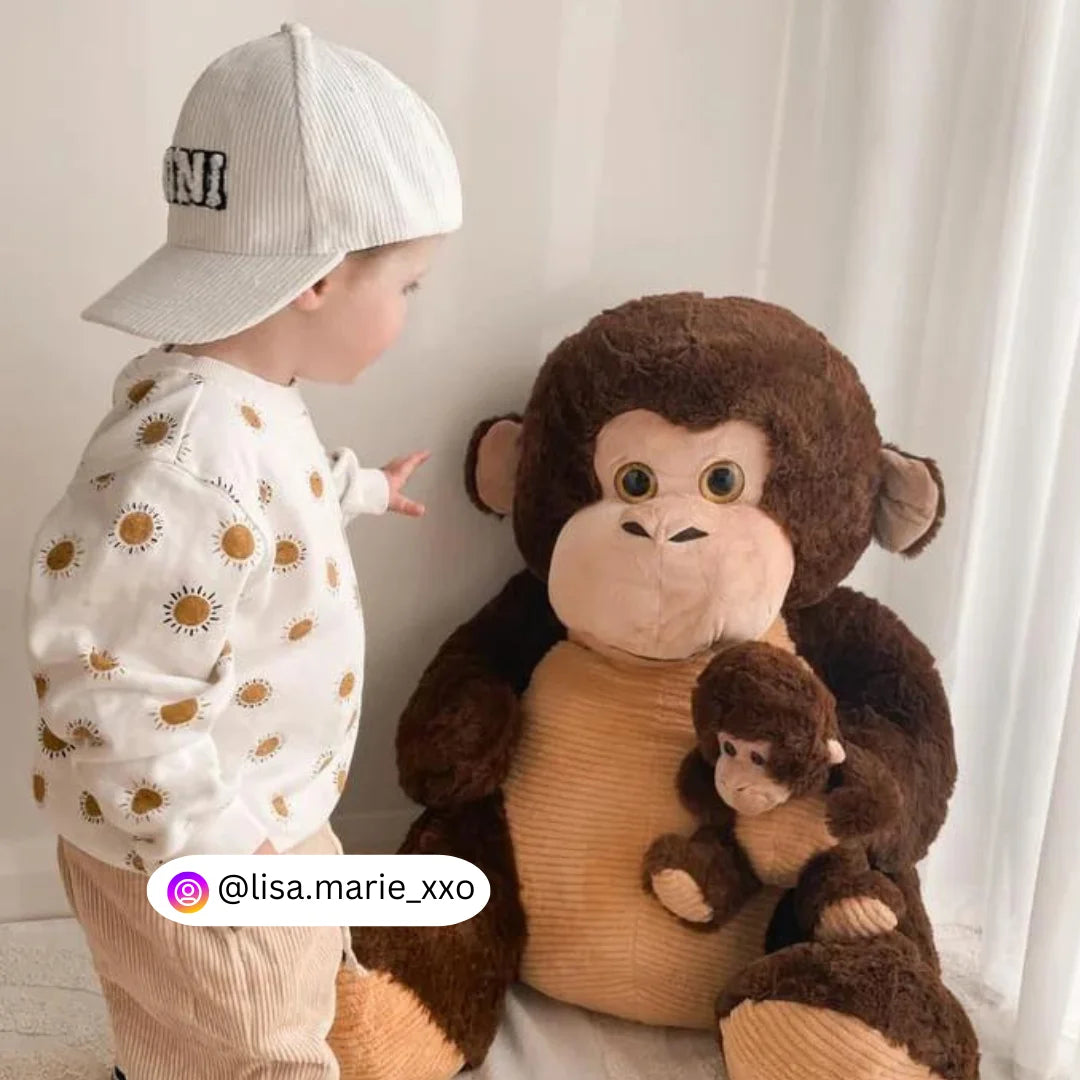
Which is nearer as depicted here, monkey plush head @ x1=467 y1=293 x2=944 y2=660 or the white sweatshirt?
the white sweatshirt

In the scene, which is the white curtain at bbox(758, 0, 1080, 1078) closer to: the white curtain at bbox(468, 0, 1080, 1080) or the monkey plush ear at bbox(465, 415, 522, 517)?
the white curtain at bbox(468, 0, 1080, 1080)

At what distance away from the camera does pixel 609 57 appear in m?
1.29

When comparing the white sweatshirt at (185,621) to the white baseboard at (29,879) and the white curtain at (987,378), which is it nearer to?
the white baseboard at (29,879)

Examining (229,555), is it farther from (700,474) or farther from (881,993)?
(881,993)

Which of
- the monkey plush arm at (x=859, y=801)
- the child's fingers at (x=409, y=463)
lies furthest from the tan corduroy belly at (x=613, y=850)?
the child's fingers at (x=409, y=463)

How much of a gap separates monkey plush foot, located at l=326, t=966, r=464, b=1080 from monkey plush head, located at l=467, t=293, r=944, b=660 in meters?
0.34

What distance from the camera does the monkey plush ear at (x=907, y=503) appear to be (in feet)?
4.10

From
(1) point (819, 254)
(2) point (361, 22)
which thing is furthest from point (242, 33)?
(1) point (819, 254)

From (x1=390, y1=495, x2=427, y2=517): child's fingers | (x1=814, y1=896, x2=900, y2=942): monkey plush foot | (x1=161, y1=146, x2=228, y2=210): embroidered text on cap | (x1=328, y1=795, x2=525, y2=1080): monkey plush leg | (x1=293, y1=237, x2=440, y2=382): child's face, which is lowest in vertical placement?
(x1=328, y1=795, x2=525, y2=1080): monkey plush leg

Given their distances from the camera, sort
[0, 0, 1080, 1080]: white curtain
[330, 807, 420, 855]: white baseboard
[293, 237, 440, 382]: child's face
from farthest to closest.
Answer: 1. [330, 807, 420, 855]: white baseboard
2. [0, 0, 1080, 1080]: white curtain
3. [293, 237, 440, 382]: child's face

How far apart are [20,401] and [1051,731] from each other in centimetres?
98

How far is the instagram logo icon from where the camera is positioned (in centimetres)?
90

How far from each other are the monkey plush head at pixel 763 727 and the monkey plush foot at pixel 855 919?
103 millimetres

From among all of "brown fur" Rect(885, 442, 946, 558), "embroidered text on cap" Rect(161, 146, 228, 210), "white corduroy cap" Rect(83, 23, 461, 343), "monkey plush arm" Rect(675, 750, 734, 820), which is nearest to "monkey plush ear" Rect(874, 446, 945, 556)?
"brown fur" Rect(885, 442, 946, 558)
